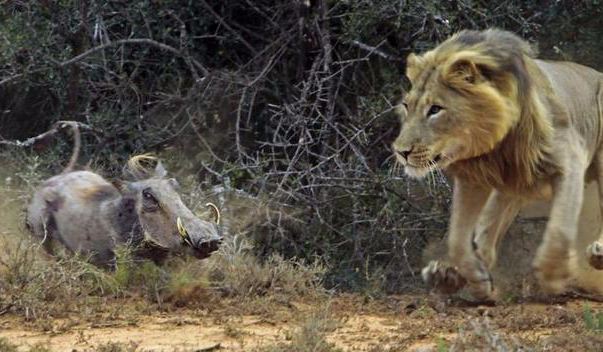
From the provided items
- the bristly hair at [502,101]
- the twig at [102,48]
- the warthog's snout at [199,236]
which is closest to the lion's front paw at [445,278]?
the bristly hair at [502,101]

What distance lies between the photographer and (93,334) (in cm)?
593

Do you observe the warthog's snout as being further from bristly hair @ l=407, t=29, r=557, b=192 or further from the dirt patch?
bristly hair @ l=407, t=29, r=557, b=192

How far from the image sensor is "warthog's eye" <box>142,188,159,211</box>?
6.95 m

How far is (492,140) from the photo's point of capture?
6.26 m

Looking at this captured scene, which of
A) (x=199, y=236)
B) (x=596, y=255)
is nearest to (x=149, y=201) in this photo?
(x=199, y=236)

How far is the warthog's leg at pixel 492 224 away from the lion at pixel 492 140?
0.30 metres

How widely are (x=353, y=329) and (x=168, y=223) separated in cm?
126

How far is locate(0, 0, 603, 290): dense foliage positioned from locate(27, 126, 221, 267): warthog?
1347 millimetres

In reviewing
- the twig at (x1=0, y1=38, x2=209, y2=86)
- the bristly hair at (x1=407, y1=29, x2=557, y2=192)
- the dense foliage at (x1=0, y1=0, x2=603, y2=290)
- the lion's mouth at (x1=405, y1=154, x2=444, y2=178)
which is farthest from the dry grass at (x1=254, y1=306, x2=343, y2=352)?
the twig at (x1=0, y1=38, x2=209, y2=86)

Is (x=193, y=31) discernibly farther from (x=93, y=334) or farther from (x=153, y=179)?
(x=93, y=334)

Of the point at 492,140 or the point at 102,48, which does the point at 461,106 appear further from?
the point at 102,48

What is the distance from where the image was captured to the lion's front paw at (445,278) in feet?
21.5

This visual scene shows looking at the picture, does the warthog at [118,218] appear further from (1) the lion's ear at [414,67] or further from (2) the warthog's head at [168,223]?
(1) the lion's ear at [414,67]

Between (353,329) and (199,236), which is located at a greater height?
(199,236)
